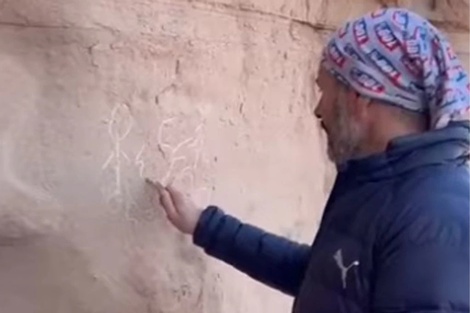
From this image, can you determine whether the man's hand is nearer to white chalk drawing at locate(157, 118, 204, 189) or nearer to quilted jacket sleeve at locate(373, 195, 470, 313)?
white chalk drawing at locate(157, 118, 204, 189)

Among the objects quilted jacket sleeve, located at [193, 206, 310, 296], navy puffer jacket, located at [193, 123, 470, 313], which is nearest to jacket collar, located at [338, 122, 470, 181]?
navy puffer jacket, located at [193, 123, 470, 313]

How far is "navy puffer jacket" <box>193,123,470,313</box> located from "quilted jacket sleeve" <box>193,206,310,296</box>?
7.2 inches

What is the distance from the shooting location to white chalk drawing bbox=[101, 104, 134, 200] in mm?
1760

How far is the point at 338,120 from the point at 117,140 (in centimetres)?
42

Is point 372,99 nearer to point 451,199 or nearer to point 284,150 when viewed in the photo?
point 451,199

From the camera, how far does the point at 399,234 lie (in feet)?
4.50

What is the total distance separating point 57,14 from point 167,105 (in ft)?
0.81

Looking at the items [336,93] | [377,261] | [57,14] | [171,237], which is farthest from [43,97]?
[377,261]

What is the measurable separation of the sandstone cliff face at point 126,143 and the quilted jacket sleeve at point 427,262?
0.54 meters

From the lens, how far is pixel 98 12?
174 centimetres

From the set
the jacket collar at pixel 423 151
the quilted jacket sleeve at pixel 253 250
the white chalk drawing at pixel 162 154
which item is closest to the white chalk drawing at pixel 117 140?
the white chalk drawing at pixel 162 154

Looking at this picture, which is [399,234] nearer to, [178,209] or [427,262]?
[427,262]

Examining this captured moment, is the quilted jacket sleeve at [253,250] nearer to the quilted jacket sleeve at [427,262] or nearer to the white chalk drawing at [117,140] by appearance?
the white chalk drawing at [117,140]

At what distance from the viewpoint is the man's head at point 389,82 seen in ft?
4.71
